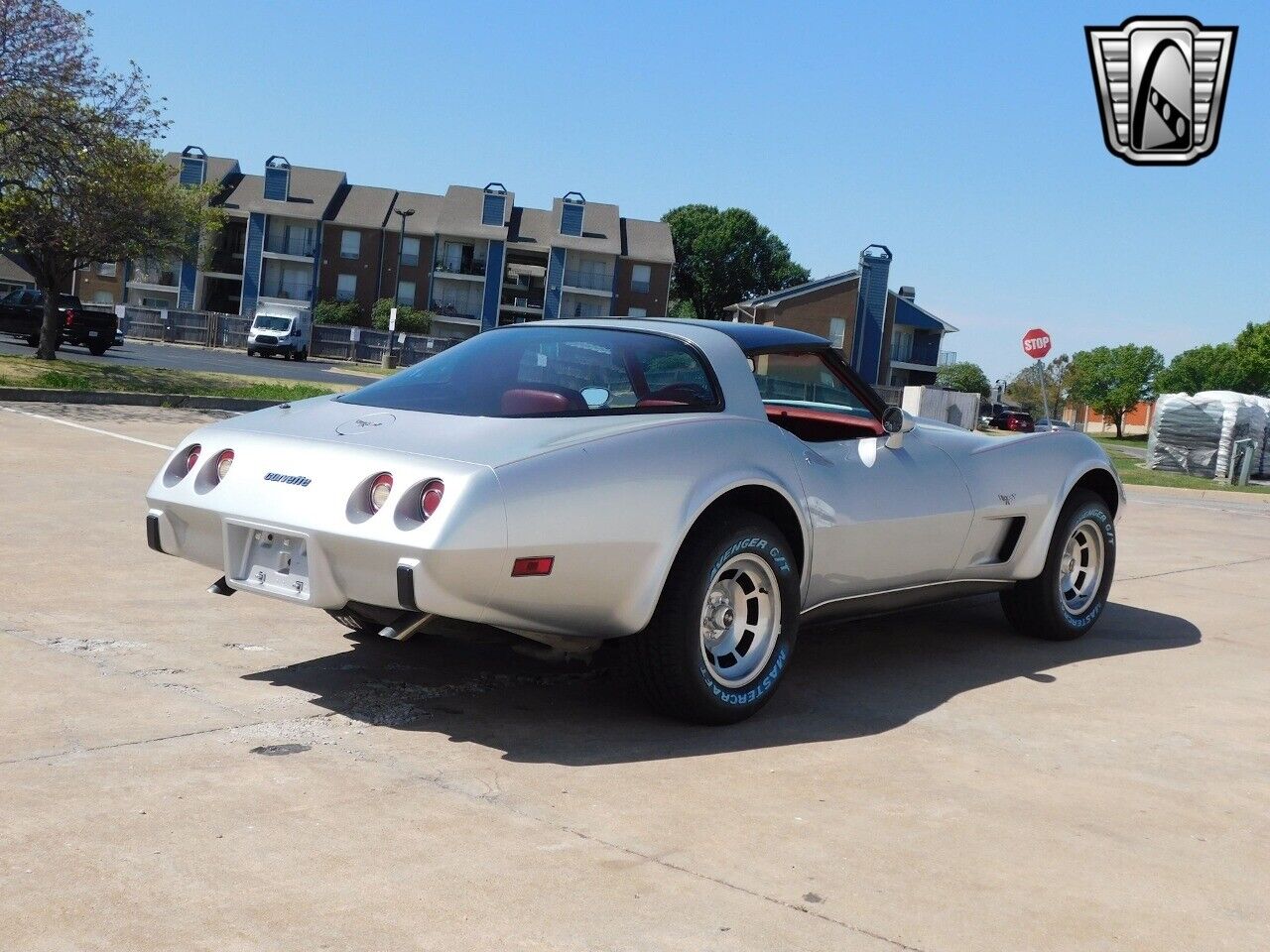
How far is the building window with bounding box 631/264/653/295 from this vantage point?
76188 mm

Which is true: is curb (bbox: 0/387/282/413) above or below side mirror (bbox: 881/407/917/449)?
below

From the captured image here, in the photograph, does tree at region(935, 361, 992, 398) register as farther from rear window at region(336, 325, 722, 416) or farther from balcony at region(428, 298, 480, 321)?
rear window at region(336, 325, 722, 416)

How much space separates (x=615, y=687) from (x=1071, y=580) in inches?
107

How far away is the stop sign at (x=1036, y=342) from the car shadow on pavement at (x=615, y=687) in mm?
14616

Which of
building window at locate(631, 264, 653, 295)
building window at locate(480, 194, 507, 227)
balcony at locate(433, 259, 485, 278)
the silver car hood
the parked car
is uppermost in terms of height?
building window at locate(480, 194, 507, 227)

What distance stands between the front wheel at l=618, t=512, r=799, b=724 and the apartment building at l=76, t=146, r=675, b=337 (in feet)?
223

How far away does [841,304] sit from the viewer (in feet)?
225

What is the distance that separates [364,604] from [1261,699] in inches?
Answer: 151

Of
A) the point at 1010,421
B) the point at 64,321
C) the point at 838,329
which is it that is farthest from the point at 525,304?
the point at 64,321

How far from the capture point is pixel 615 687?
4.92 m

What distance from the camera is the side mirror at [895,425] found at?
516 centimetres

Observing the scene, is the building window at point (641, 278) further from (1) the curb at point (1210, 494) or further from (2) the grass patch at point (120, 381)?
(1) the curb at point (1210, 494)

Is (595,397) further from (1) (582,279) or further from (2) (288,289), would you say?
(1) (582,279)

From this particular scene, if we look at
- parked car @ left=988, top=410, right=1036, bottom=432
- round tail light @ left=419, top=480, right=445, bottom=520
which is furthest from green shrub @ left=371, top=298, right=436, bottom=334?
round tail light @ left=419, top=480, right=445, bottom=520
